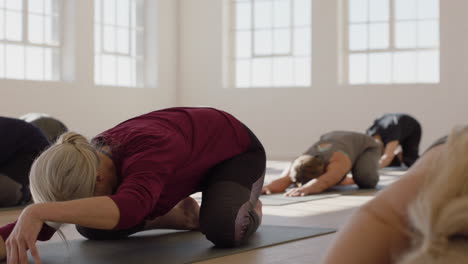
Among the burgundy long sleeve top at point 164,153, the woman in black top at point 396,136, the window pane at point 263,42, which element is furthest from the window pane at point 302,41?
the burgundy long sleeve top at point 164,153

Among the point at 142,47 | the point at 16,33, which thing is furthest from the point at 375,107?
the point at 16,33

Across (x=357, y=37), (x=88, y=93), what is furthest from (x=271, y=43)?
(x=88, y=93)

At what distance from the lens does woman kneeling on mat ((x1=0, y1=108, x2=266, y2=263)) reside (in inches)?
82.8

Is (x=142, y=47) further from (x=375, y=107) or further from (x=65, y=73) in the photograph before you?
(x=375, y=107)

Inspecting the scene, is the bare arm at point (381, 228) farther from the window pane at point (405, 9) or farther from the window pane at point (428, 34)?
the window pane at point (405, 9)

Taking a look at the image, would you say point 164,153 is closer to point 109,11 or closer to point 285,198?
point 285,198

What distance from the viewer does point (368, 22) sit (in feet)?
39.0

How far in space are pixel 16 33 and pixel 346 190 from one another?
656 centimetres

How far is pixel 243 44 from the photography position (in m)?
13.1

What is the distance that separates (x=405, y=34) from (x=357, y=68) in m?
0.93

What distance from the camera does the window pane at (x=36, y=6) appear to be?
35.5 feet

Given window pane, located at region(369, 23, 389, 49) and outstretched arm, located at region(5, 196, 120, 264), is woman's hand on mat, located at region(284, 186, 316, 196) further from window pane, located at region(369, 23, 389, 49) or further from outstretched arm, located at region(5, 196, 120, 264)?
window pane, located at region(369, 23, 389, 49)

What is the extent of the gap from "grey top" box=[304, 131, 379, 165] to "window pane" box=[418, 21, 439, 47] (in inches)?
240

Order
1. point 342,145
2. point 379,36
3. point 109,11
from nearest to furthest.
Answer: point 342,145 → point 379,36 → point 109,11
